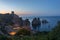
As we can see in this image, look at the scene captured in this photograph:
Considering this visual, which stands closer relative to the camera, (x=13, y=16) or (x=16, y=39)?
(x=16, y=39)

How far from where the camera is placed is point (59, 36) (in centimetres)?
622

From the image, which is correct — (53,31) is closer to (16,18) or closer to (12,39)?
(12,39)

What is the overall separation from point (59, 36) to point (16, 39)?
13.0 feet

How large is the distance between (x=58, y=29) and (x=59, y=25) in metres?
0.22

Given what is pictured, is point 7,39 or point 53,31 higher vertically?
point 53,31

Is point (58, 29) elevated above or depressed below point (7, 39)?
above

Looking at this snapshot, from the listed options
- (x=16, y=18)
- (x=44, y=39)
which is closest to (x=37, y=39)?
(x=44, y=39)

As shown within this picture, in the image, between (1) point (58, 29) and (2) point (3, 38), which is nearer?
(1) point (58, 29)

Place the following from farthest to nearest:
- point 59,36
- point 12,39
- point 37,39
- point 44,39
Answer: point 12,39 → point 37,39 → point 44,39 → point 59,36

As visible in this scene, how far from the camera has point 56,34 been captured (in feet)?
20.9

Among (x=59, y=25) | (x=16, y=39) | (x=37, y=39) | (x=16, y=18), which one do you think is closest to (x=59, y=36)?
(x=59, y=25)

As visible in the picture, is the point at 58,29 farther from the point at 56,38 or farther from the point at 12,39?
the point at 12,39

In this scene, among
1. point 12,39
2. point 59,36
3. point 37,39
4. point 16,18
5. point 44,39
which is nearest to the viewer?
point 59,36

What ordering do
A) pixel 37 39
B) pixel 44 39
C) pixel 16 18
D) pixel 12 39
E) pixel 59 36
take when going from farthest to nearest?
1. pixel 16 18
2. pixel 12 39
3. pixel 37 39
4. pixel 44 39
5. pixel 59 36
